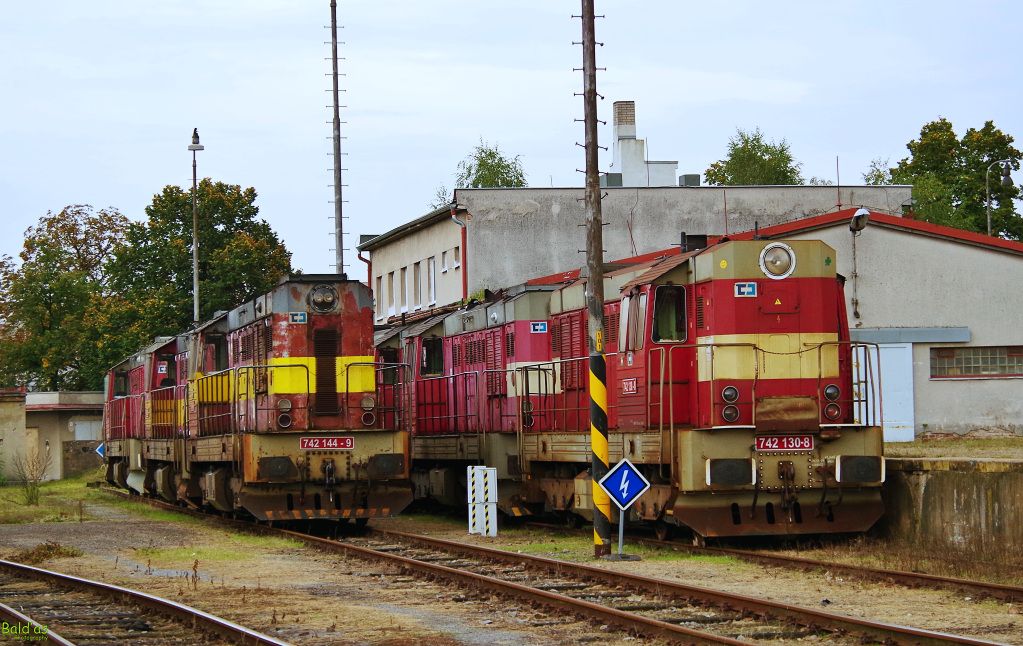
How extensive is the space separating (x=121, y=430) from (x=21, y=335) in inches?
1432

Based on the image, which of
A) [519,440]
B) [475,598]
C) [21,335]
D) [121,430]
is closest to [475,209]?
[121,430]

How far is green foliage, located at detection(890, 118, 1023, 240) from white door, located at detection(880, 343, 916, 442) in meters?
27.5

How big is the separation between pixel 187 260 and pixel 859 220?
38.4 meters

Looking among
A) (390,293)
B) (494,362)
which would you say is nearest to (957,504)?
(494,362)

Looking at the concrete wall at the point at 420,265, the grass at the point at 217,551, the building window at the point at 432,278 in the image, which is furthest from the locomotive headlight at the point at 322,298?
the building window at the point at 432,278

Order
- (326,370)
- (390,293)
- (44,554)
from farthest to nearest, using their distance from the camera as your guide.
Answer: (390,293) < (326,370) < (44,554)

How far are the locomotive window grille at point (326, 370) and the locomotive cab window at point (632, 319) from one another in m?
4.88

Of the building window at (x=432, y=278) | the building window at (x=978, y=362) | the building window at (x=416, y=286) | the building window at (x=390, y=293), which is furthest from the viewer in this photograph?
the building window at (x=390, y=293)

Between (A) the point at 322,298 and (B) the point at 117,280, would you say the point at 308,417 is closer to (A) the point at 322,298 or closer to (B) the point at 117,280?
(A) the point at 322,298

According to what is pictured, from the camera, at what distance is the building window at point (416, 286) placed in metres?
41.5

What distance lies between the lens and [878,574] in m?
12.5

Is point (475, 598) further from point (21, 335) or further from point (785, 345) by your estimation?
→ point (21, 335)

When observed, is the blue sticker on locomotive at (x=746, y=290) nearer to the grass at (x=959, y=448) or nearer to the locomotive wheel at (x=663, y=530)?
the locomotive wheel at (x=663, y=530)

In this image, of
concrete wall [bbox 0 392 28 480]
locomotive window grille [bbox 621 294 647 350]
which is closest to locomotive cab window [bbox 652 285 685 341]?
locomotive window grille [bbox 621 294 647 350]
